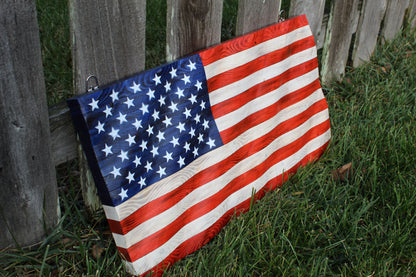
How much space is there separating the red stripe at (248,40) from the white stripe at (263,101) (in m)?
0.27

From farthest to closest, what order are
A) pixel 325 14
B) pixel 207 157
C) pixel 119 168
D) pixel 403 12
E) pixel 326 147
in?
1. pixel 403 12
2. pixel 325 14
3. pixel 326 147
4. pixel 207 157
5. pixel 119 168

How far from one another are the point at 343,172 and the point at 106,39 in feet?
4.91

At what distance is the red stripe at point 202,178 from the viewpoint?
1704 mm

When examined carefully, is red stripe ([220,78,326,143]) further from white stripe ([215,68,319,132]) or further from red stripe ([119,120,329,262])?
red stripe ([119,120,329,262])

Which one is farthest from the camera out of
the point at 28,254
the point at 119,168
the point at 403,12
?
the point at 403,12

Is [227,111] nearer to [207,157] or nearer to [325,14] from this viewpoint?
[207,157]

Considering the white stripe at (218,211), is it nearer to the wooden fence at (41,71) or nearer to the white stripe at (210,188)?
the white stripe at (210,188)

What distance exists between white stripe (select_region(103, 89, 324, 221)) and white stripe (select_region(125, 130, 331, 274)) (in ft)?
0.71

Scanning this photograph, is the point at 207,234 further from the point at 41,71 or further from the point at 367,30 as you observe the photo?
the point at 367,30

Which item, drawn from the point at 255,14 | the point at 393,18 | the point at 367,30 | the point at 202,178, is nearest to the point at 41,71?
the point at 202,178

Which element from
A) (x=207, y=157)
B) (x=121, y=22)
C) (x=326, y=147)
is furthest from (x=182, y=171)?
(x=326, y=147)

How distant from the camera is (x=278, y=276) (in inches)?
72.3

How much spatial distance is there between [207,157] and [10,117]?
2.76ft

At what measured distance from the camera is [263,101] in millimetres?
2279
